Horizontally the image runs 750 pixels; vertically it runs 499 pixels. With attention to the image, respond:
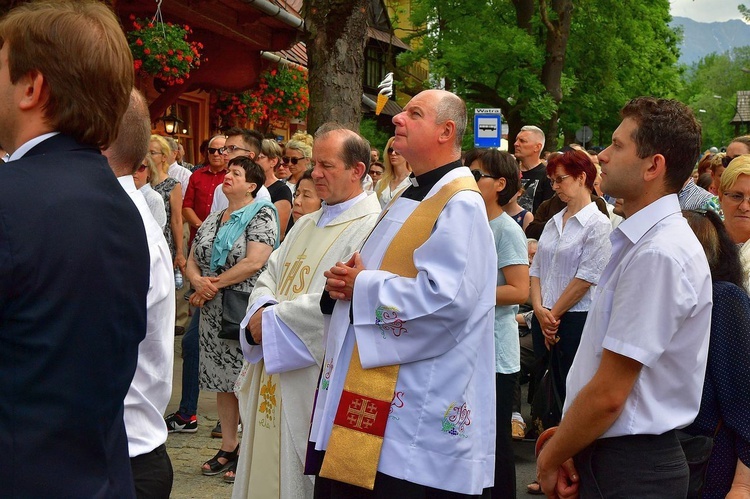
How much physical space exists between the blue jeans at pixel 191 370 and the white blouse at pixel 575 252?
251cm

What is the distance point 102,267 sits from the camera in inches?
68.0

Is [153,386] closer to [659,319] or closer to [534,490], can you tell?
[659,319]

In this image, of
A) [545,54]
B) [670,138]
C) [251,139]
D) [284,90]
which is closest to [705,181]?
[251,139]

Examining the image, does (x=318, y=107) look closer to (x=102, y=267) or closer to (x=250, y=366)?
(x=250, y=366)

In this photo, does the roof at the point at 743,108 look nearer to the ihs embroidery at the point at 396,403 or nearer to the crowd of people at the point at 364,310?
the crowd of people at the point at 364,310

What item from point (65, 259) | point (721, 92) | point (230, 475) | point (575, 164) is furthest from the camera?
point (721, 92)

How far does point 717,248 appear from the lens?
9.27 feet

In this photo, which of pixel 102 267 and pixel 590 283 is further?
pixel 590 283

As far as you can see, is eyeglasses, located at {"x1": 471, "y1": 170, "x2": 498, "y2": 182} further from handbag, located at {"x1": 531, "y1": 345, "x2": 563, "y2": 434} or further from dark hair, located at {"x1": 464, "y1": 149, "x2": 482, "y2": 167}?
handbag, located at {"x1": 531, "y1": 345, "x2": 563, "y2": 434}

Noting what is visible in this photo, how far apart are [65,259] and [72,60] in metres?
0.40

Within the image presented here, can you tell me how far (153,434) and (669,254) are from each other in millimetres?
1574

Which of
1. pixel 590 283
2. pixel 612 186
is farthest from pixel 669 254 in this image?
pixel 590 283

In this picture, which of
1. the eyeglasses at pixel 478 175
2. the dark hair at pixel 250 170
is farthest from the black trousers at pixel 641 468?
the dark hair at pixel 250 170

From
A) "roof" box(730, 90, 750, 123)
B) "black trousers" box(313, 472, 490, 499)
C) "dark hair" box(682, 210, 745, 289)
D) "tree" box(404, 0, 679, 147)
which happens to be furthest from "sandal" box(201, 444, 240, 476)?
"roof" box(730, 90, 750, 123)
